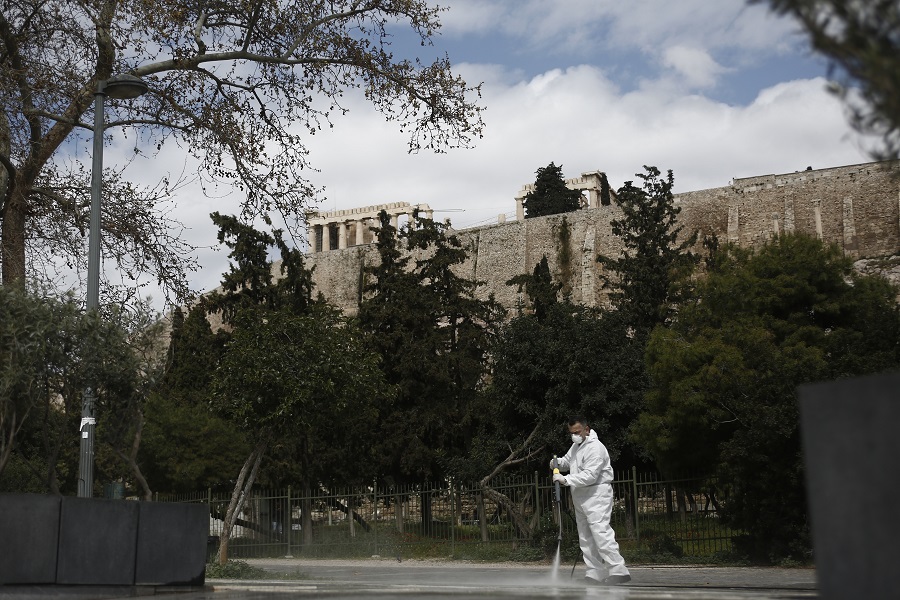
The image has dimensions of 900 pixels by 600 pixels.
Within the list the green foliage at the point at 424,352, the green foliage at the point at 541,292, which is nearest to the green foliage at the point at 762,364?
the green foliage at the point at 541,292

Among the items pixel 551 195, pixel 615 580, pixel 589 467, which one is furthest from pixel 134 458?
pixel 551 195

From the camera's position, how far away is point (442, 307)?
3347 centimetres

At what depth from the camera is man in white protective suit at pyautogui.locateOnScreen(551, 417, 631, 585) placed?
9.17 meters

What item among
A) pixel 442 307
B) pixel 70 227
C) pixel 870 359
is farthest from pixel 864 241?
pixel 70 227

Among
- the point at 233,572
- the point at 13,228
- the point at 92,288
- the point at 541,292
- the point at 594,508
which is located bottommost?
the point at 233,572

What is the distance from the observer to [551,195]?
226ft

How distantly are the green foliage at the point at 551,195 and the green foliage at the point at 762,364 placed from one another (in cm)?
4418

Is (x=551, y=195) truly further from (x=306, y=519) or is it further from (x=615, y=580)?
(x=615, y=580)

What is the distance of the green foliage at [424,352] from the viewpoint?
30578 mm

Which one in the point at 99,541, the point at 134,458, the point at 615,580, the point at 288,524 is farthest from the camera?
the point at 288,524

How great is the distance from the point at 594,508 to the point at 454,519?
40.6 feet

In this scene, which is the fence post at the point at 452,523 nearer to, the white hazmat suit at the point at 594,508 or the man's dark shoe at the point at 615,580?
the white hazmat suit at the point at 594,508

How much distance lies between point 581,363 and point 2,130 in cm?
1597

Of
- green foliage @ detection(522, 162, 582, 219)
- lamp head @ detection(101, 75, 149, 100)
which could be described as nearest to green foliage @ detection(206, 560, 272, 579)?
lamp head @ detection(101, 75, 149, 100)
